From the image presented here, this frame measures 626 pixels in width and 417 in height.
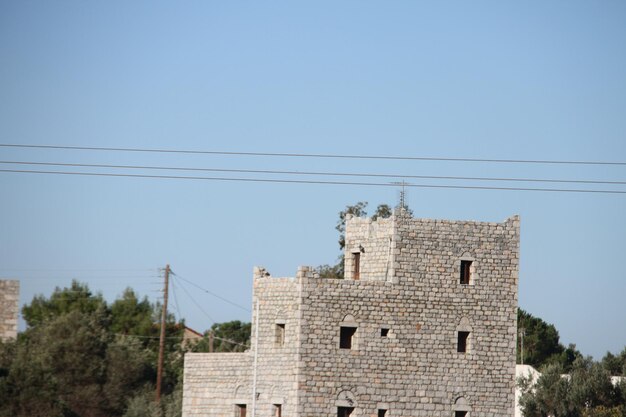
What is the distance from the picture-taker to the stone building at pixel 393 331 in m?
42.7

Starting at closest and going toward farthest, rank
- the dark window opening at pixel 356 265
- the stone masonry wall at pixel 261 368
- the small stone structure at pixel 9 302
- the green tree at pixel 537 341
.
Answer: the stone masonry wall at pixel 261 368, the dark window opening at pixel 356 265, the small stone structure at pixel 9 302, the green tree at pixel 537 341

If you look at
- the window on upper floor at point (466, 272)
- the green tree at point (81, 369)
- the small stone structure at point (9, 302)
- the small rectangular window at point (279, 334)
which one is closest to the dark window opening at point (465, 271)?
the window on upper floor at point (466, 272)

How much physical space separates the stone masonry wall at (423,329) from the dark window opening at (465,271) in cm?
20

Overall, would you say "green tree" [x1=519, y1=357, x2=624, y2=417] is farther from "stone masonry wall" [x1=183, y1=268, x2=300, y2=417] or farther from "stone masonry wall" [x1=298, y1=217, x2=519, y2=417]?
"stone masonry wall" [x1=183, y1=268, x2=300, y2=417]

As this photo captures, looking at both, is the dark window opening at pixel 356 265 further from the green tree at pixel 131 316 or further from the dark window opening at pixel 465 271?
the green tree at pixel 131 316

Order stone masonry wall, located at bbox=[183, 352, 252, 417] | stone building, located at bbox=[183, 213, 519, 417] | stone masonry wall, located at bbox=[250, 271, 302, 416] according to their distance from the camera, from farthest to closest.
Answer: stone masonry wall, located at bbox=[183, 352, 252, 417] → stone building, located at bbox=[183, 213, 519, 417] → stone masonry wall, located at bbox=[250, 271, 302, 416]

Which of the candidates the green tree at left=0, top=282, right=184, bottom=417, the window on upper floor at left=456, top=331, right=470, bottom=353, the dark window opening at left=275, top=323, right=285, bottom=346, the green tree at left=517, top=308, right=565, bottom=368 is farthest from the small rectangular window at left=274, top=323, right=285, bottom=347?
the green tree at left=517, top=308, right=565, bottom=368

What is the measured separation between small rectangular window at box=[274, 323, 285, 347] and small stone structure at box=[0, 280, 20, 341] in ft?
39.8

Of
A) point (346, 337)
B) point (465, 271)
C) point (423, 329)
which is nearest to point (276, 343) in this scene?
point (346, 337)

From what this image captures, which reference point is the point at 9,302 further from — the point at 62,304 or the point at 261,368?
the point at 62,304

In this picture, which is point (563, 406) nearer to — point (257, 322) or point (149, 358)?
point (149, 358)

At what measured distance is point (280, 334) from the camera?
144ft

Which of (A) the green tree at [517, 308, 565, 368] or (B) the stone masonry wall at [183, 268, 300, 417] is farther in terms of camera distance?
(A) the green tree at [517, 308, 565, 368]

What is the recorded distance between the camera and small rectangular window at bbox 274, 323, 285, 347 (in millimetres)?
43594
